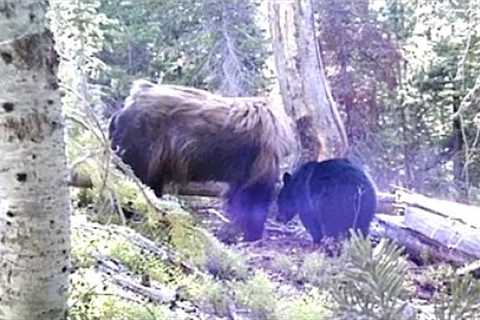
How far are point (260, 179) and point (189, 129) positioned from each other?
0.68 metres

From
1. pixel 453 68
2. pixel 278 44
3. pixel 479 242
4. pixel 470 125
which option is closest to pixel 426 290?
pixel 479 242

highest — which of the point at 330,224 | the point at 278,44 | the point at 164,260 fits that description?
the point at 278,44

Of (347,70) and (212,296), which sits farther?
(347,70)

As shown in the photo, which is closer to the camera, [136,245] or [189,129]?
[136,245]

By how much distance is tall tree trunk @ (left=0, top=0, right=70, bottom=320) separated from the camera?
1544mm

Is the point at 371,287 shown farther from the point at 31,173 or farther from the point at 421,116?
the point at 421,116

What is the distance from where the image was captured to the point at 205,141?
18.3ft

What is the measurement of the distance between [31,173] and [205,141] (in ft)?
13.2

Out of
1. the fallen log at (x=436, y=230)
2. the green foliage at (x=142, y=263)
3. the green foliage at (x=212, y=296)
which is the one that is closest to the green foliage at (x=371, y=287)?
the green foliage at (x=212, y=296)

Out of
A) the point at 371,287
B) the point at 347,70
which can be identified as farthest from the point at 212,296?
the point at 347,70

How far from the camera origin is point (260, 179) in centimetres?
573

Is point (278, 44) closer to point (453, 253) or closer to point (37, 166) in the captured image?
point (453, 253)

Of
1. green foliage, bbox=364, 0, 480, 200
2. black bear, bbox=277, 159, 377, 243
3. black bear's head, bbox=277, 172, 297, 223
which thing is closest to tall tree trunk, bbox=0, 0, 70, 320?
black bear, bbox=277, 159, 377, 243

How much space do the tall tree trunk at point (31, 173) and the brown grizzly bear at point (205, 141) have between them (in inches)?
153
